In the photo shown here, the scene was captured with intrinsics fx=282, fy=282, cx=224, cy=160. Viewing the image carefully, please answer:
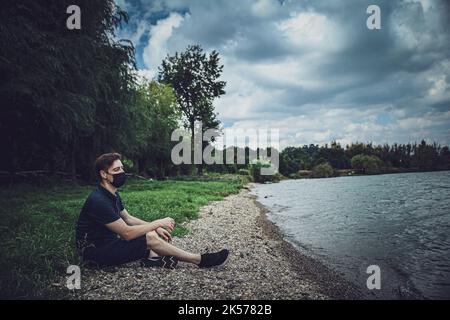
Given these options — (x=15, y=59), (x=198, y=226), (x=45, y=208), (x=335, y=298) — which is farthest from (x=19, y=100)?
(x=335, y=298)

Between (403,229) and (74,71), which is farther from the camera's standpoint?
(74,71)

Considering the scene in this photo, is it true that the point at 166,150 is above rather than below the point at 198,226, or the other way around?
above

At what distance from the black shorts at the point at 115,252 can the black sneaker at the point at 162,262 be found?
14.2 inches

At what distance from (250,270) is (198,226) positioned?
5026mm

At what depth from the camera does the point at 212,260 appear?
6391mm

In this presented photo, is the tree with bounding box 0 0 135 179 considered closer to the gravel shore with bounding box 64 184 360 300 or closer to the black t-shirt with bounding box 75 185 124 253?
the black t-shirt with bounding box 75 185 124 253

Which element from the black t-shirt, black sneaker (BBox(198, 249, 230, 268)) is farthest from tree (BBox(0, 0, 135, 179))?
black sneaker (BBox(198, 249, 230, 268))

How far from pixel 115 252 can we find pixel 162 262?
1015 mm

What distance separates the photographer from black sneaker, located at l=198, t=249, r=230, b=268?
20.7ft

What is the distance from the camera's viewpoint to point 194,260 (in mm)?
6133

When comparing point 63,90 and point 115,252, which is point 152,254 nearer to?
point 115,252

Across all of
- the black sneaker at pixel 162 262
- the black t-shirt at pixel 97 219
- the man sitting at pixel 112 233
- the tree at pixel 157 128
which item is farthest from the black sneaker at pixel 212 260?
the tree at pixel 157 128

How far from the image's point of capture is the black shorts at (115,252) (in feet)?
18.7
